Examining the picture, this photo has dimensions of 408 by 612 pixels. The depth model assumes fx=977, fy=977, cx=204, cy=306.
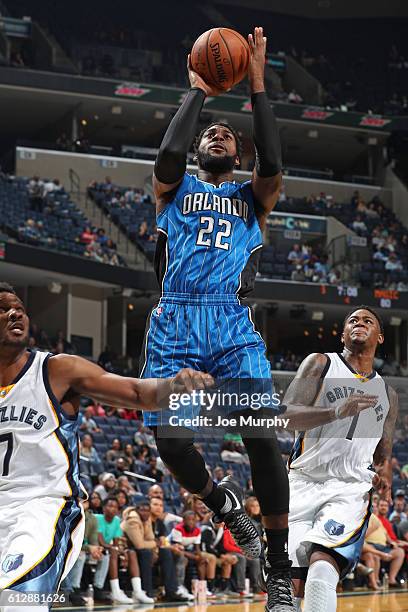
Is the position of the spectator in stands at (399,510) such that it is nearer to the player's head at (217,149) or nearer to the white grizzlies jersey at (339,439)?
the white grizzlies jersey at (339,439)

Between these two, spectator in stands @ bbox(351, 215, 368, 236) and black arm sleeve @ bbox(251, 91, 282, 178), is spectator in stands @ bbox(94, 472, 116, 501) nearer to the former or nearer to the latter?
black arm sleeve @ bbox(251, 91, 282, 178)

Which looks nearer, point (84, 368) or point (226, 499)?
point (84, 368)

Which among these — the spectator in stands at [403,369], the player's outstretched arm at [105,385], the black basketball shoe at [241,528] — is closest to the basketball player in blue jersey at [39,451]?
the player's outstretched arm at [105,385]

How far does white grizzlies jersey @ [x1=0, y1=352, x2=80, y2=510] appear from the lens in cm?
477

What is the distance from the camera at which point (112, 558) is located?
38.4 feet

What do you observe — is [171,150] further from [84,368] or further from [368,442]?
[368,442]

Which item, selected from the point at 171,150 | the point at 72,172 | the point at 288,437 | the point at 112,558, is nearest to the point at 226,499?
the point at 171,150

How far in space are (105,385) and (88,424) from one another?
1212 centimetres

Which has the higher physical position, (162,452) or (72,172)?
(72,172)

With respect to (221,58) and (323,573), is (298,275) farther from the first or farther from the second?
(221,58)

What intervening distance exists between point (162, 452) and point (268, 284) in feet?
72.2

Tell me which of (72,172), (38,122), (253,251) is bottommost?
(253,251)

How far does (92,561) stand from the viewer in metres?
11.6

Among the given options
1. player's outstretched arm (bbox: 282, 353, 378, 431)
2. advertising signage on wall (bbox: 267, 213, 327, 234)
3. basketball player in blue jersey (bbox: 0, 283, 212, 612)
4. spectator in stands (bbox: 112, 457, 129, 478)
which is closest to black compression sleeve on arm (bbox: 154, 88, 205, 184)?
basketball player in blue jersey (bbox: 0, 283, 212, 612)
